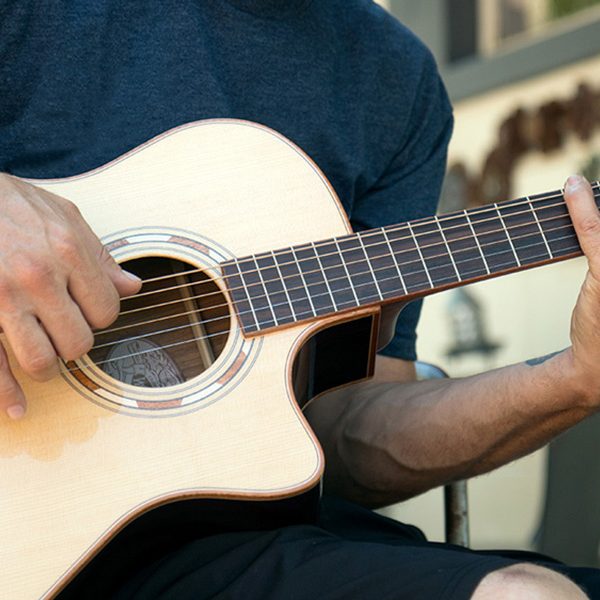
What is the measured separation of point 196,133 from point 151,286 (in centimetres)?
21

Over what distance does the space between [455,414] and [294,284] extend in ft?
1.12

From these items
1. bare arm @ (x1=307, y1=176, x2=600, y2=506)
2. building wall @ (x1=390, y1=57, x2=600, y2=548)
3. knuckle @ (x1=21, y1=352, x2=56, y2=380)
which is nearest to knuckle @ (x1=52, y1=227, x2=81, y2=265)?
knuckle @ (x1=21, y1=352, x2=56, y2=380)

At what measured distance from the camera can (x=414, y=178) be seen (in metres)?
1.61

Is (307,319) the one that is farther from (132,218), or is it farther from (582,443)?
(582,443)

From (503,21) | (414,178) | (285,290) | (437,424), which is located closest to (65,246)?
(285,290)

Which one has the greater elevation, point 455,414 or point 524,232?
point 524,232

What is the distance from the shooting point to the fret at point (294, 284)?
1109 millimetres

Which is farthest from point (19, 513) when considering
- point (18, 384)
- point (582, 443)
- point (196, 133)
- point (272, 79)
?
point (582, 443)

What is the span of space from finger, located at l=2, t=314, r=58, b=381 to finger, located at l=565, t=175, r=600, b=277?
661 millimetres

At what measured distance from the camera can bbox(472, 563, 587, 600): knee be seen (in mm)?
854

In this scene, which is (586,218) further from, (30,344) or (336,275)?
(30,344)

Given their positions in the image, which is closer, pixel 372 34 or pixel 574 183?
pixel 574 183

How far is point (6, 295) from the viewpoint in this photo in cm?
96

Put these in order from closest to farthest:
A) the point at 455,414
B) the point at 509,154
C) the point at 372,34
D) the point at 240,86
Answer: the point at 455,414
the point at 240,86
the point at 372,34
the point at 509,154
